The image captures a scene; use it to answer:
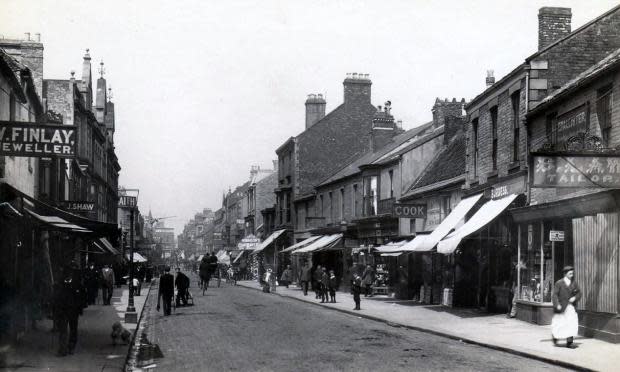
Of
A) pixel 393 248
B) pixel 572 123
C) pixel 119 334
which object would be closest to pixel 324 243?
pixel 393 248

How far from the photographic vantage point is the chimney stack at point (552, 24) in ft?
78.2

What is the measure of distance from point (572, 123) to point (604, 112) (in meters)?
1.77

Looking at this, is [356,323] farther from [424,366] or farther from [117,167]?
[117,167]

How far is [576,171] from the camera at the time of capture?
1445 cm

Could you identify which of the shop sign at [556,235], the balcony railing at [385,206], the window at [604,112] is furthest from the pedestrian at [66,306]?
the balcony railing at [385,206]

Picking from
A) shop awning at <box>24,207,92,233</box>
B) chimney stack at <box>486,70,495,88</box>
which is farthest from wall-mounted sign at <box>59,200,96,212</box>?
chimney stack at <box>486,70,495,88</box>

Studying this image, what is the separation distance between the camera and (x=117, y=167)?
252ft

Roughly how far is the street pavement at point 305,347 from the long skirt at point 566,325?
54.5 inches

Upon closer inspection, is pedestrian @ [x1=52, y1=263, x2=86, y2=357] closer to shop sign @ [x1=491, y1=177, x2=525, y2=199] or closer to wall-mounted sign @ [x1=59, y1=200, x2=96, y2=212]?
shop sign @ [x1=491, y1=177, x2=525, y2=199]

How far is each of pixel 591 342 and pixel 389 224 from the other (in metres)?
20.4

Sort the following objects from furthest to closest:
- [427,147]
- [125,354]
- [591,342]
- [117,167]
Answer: [117,167] → [427,147] → [591,342] → [125,354]

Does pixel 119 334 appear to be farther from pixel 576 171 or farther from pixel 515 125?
pixel 515 125

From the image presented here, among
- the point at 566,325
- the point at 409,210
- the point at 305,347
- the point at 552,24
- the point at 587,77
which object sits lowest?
the point at 305,347

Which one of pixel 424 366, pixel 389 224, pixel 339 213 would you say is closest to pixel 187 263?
pixel 339 213
